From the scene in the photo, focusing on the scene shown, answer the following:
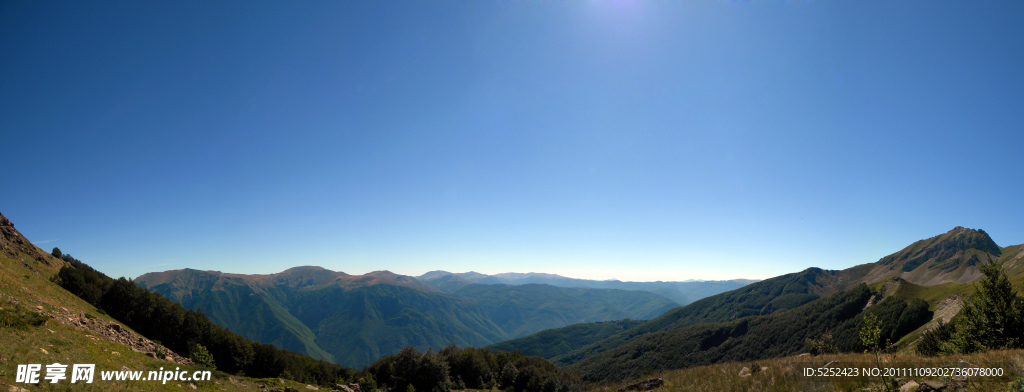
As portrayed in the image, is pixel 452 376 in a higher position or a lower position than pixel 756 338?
higher

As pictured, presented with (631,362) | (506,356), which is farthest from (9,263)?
(631,362)

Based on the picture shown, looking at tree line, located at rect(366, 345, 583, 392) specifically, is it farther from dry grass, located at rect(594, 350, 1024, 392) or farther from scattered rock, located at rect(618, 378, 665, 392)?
dry grass, located at rect(594, 350, 1024, 392)

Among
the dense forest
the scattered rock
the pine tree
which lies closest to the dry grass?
the scattered rock

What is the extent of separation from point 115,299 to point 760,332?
240 m

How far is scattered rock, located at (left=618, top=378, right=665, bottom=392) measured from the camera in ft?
60.2

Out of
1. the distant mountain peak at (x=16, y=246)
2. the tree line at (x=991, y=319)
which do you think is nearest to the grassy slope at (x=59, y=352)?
the distant mountain peak at (x=16, y=246)

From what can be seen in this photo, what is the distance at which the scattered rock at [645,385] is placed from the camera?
722 inches

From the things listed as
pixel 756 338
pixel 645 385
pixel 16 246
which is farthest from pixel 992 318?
pixel 756 338

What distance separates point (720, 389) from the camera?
14.2 m

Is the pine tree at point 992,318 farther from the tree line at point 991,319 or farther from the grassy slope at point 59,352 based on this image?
the grassy slope at point 59,352

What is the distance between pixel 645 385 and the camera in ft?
61.0

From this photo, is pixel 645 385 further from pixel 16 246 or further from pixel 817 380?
pixel 16 246

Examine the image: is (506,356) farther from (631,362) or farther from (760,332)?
(760,332)

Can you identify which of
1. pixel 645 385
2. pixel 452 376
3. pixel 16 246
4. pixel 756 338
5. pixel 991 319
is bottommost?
pixel 756 338
